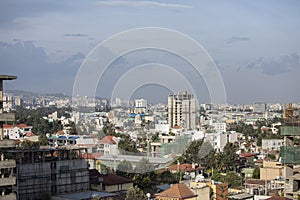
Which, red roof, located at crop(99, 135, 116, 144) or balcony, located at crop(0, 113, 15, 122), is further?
red roof, located at crop(99, 135, 116, 144)

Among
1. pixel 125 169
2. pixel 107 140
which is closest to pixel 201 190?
pixel 125 169

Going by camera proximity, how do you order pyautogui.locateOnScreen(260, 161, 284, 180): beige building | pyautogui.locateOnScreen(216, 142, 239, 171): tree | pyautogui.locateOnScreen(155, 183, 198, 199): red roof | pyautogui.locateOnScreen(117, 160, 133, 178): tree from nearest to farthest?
pyautogui.locateOnScreen(155, 183, 198, 199): red roof < pyautogui.locateOnScreen(117, 160, 133, 178): tree < pyautogui.locateOnScreen(260, 161, 284, 180): beige building < pyautogui.locateOnScreen(216, 142, 239, 171): tree

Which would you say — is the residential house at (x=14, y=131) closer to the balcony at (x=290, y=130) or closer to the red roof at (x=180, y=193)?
the balcony at (x=290, y=130)

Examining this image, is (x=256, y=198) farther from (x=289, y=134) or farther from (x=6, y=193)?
(x=6, y=193)

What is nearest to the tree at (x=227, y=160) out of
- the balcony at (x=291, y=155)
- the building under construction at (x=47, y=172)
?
the balcony at (x=291, y=155)

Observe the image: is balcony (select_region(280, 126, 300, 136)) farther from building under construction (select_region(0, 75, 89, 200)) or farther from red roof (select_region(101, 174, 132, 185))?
building under construction (select_region(0, 75, 89, 200))

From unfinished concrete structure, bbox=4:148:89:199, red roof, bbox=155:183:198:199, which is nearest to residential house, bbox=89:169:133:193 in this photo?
unfinished concrete structure, bbox=4:148:89:199
